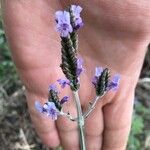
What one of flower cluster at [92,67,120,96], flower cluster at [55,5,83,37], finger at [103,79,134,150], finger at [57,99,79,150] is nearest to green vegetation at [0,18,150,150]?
finger at [103,79,134,150]

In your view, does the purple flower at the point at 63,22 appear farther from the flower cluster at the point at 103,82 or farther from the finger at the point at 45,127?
the finger at the point at 45,127

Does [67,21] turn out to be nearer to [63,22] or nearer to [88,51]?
[63,22]

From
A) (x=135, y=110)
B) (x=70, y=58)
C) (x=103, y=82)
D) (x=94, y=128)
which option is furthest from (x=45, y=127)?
(x=70, y=58)

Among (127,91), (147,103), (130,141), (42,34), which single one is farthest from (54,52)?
(147,103)

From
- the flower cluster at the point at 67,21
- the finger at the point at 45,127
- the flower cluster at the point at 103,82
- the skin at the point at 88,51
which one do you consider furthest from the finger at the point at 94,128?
the flower cluster at the point at 67,21

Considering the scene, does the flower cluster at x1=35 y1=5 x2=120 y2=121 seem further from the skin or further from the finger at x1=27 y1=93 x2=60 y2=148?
the finger at x1=27 y1=93 x2=60 y2=148

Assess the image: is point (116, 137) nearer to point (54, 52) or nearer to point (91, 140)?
point (91, 140)
